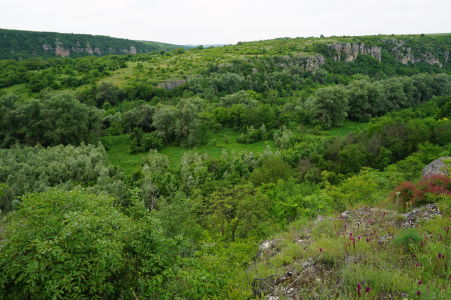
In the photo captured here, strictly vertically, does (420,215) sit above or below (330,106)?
above

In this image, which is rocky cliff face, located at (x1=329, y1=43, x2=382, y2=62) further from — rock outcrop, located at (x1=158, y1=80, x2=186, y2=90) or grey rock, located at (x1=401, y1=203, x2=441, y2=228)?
grey rock, located at (x1=401, y1=203, x2=441, y2=228)

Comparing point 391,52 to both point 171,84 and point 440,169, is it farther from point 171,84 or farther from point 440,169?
point 440,169

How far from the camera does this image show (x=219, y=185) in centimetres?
3134

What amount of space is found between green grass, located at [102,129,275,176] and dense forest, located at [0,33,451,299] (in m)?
0.37

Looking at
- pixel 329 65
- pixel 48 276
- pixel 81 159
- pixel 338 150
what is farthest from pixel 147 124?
pixel 329 65

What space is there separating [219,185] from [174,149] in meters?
22.1

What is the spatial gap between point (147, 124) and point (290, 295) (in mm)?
53720

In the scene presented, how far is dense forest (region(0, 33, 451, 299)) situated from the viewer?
272 inches

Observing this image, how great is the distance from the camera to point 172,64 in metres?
104

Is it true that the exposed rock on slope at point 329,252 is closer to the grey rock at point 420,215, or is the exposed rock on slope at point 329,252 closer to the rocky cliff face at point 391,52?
the grey rock at point 420,215

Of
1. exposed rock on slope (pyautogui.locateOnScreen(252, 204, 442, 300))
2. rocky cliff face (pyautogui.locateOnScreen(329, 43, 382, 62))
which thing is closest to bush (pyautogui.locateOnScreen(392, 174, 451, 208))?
exposed rock on slope (pyautogui.locateOnScreen(252, 204, 442, 300))

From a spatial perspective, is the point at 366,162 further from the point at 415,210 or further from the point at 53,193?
the point at 53,193

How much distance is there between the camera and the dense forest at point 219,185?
22.7 feet

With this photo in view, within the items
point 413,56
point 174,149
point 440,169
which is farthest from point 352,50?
point 440,169
